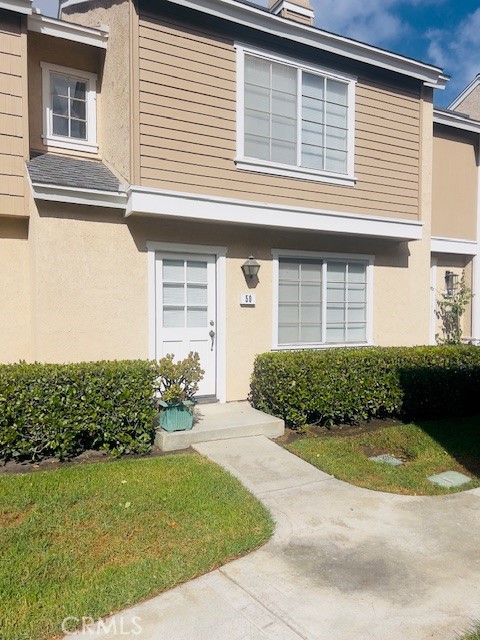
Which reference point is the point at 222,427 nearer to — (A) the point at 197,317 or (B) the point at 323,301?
(A) the point at 197,317

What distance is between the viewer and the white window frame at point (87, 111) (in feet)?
23.9

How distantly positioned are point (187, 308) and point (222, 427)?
2.07 metres

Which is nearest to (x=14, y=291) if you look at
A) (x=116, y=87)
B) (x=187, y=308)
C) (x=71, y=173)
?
(x=71, y=173)

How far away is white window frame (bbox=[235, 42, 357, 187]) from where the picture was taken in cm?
734

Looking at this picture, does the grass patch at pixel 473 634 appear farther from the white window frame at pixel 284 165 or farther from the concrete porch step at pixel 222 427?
the white window frame at pixel 284 165

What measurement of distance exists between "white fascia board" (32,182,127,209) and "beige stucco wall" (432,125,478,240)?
7218mm

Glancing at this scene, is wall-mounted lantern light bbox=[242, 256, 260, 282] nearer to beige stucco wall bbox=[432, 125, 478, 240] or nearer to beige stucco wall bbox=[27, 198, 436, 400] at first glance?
beige stucco wall bbox=[27, 198, 436, 400]

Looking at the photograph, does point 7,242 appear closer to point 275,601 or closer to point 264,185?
point 264,185

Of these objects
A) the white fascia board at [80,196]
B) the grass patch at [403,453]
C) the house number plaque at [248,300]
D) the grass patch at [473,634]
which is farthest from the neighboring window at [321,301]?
the grass patch at [473,634]

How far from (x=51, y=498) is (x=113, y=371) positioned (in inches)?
65.4

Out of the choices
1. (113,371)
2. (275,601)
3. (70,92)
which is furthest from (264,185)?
(275,601)

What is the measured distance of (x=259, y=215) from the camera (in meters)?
7.43

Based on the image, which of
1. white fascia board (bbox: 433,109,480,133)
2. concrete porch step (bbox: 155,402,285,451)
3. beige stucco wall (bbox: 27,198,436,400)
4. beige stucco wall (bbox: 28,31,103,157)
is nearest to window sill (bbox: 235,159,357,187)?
beige stucco wall (bbox: 27,198,436,400)

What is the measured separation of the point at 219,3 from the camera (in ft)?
22.8
